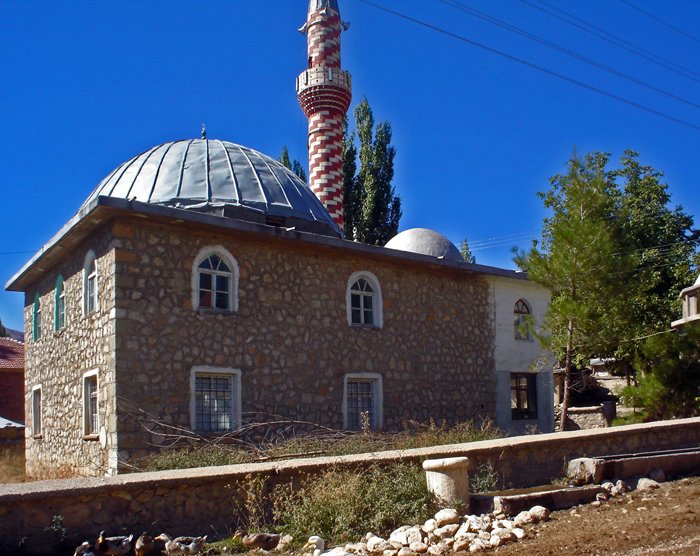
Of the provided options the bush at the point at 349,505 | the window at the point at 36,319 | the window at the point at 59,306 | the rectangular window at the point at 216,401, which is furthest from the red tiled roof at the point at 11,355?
the bush at the point at 349,505

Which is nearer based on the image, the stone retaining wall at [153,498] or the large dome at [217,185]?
the stone retaining wall at [153,498]

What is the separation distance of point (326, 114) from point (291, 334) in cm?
1310

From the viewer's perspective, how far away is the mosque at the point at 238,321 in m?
12.3

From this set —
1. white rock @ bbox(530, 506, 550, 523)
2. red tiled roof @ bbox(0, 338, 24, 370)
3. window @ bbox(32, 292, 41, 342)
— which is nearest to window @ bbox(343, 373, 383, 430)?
white rock @ bbox(530, 506, 550, 523)

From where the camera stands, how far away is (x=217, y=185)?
16016 millimetres

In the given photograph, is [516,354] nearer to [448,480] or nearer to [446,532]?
[448,480]

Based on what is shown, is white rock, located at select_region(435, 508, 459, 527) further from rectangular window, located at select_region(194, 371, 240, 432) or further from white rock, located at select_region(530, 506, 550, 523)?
rectangular window, located at select_region(194, 371, 240, 432)

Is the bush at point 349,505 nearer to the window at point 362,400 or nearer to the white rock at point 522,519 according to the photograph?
the white rock at point 522,519

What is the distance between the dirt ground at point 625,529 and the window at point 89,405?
27.3 ft

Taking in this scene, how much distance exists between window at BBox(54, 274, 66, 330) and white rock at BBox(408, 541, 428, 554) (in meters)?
10.2

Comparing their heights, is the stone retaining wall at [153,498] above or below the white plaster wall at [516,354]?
below

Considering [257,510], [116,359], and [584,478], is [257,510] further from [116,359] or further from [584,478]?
[116,359]

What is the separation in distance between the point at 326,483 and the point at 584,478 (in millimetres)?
Answer: 3597

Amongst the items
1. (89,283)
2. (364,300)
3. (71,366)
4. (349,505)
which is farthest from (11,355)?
(349,505)
